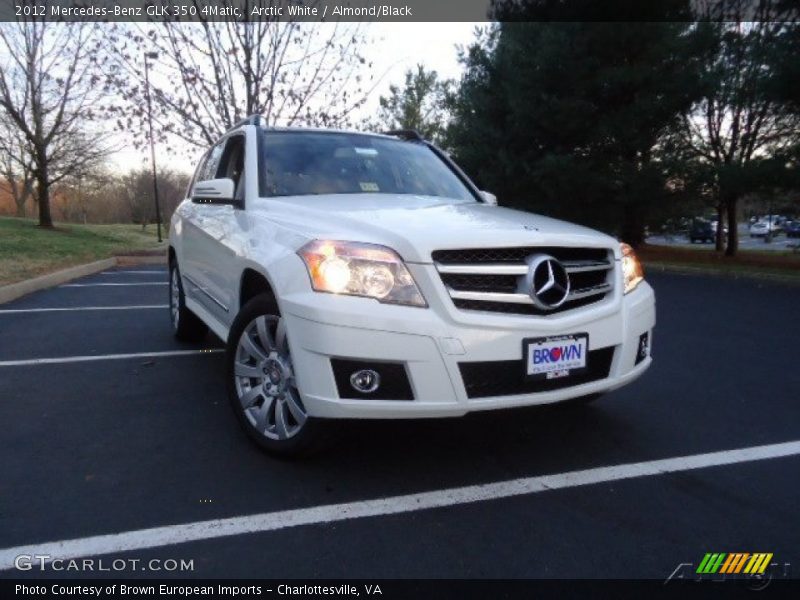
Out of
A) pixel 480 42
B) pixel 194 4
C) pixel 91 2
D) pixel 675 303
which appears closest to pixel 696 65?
pixel 480 42

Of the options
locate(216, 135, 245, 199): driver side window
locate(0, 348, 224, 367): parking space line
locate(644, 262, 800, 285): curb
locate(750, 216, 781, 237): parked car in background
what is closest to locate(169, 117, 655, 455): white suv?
locate(216, 135, 245, 199): driver side window

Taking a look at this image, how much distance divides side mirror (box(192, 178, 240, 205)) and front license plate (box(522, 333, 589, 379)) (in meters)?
2.06

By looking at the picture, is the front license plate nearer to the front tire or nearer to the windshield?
the front tire

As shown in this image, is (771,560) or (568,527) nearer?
(771,560)

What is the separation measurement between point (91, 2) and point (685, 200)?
63.9ft

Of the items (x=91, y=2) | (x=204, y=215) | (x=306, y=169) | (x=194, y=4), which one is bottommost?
(x=204, y=215)

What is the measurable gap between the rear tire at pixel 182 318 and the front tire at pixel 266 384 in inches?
105

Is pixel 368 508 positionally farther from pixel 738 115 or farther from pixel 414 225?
pixel 738 115

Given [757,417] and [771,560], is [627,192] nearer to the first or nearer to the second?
[757,417]

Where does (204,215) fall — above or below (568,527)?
above

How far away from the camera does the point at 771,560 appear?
2.36 m

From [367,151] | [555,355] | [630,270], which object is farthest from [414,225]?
[367,151]

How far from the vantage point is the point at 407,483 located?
2992 millimetres
